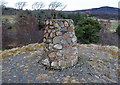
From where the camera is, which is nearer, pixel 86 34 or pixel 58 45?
pixel 58 45

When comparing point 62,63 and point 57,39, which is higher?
point 57,39

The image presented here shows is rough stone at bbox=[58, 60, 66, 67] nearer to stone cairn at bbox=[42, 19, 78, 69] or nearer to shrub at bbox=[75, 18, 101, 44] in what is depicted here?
stone cairn at bbox=[42, 19, 78, 69]

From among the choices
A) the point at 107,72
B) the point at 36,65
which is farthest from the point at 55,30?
the point at 107,72

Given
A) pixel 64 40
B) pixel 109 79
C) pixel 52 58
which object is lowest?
pixel 109 79

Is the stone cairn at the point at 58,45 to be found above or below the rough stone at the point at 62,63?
above

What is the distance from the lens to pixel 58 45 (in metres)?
Answer: 3.66

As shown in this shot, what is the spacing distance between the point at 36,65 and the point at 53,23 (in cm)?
166

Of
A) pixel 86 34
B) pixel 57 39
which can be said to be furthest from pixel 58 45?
pixel 86 34

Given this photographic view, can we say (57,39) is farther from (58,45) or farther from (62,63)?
(62,63)

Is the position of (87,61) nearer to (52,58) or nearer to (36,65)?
(52,58)

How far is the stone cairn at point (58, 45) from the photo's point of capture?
12.0ft

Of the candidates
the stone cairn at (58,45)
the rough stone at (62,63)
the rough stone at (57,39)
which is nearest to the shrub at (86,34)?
the stone cairn at (58,45)

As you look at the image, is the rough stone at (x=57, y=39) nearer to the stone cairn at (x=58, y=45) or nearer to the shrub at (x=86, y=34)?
the stone cairn at (x=58, y=45)

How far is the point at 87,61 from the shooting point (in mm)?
4262
